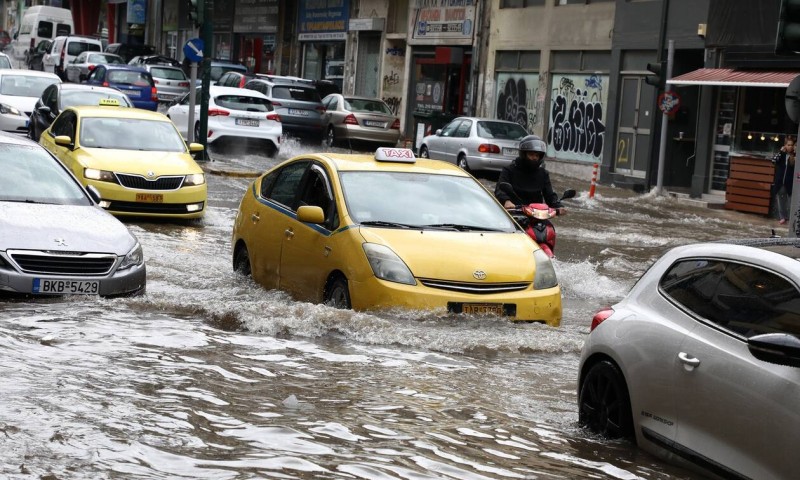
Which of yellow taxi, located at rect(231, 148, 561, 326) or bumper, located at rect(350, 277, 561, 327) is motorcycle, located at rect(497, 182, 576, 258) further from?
bumper, located at rect(350, 277, 561, 327)

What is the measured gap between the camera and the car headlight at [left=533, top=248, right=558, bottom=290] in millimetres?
10273

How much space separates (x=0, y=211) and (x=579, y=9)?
83.1 feet

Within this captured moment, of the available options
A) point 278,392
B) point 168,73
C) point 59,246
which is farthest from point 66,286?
point 168,73

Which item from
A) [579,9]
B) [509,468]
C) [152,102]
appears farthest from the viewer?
[152,102]

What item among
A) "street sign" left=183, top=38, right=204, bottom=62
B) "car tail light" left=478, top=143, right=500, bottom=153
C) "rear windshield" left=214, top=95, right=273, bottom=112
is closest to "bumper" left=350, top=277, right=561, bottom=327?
"street sign" left=183, top=38, right=204, bottom=62

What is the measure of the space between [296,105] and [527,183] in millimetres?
22998

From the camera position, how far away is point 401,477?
6059mm

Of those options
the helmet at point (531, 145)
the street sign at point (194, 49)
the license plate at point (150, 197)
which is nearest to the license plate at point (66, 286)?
the helmet at point (531, 145)

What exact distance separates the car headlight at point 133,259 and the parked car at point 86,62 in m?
35.7

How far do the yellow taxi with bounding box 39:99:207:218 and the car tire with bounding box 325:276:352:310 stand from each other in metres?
7.33

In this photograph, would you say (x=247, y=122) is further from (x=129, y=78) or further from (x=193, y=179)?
(x=193, y=179)

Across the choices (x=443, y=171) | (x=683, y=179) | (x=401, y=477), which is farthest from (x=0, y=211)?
(x=683, y=179)

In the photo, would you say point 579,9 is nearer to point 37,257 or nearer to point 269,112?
point 269,112

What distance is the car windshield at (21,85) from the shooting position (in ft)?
93.9
